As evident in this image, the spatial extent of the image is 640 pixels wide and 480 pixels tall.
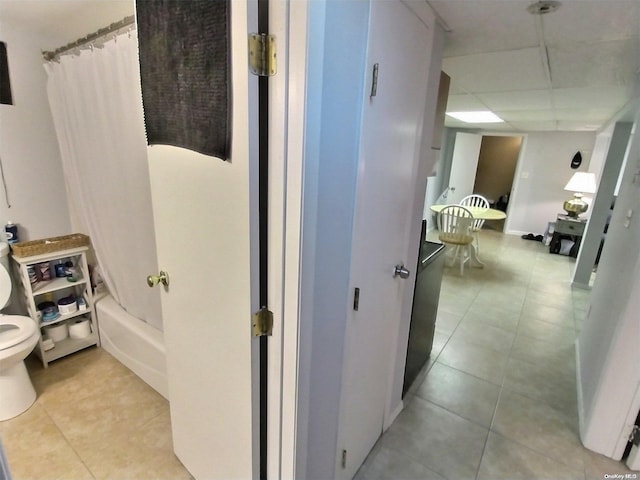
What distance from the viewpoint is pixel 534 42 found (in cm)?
158

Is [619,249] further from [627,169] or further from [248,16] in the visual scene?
[248,16]

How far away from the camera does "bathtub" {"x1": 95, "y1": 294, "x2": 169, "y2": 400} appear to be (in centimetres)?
195

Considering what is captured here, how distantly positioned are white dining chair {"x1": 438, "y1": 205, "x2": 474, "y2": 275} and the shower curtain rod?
145 inches

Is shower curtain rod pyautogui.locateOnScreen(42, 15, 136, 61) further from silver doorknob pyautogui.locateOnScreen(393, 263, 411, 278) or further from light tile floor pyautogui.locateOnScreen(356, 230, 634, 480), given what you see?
light tile floor pyautogui.locateOnScreen(356, 230, 634, 480)

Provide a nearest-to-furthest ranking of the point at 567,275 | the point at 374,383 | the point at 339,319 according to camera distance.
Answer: the point at 339,319
the point at 374,383
the point at 567,275

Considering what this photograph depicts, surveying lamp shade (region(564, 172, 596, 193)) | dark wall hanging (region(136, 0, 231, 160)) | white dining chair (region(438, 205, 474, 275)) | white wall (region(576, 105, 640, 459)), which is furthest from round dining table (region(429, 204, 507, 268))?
dark wall hanging (region(136, 0, 231, 160))

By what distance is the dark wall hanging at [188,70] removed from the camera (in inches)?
32.1

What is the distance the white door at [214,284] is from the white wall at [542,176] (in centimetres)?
664

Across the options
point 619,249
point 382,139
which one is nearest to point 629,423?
point 619,249

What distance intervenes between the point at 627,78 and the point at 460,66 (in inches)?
43.8

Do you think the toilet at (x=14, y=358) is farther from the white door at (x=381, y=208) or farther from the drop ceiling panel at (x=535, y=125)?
the drop ceiling panel at (x=535, y=125)

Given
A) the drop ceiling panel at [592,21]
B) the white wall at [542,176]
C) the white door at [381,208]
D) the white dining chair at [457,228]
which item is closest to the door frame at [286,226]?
the white door at [381,208]

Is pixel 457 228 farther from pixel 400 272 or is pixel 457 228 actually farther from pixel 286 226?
pixel 286 226

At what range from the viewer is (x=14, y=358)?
1727mm
